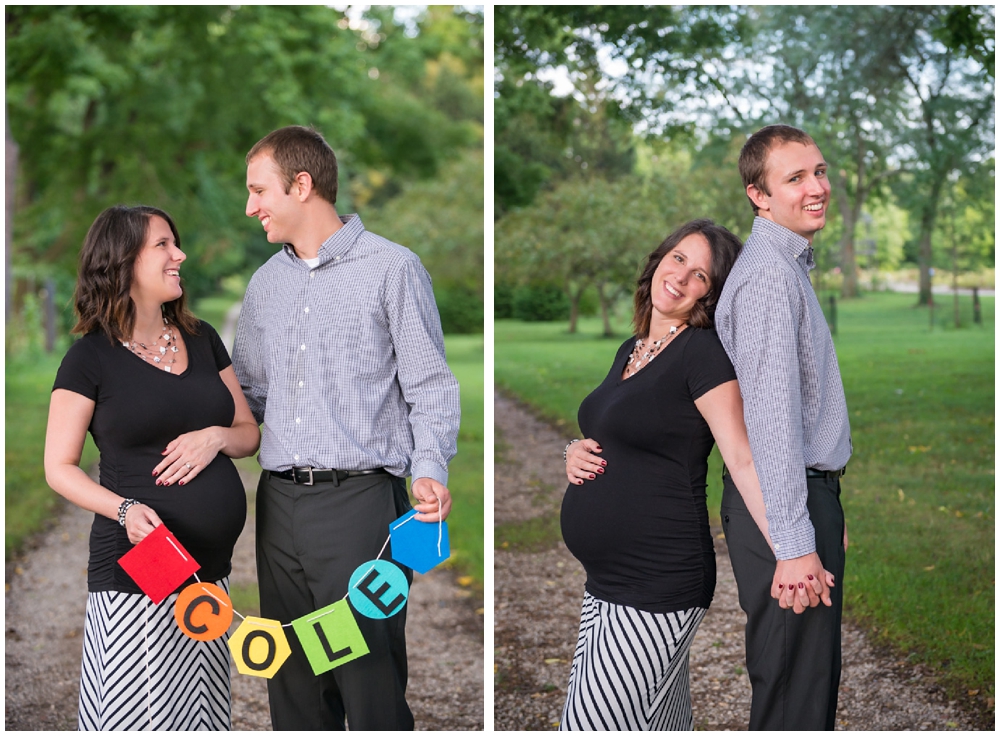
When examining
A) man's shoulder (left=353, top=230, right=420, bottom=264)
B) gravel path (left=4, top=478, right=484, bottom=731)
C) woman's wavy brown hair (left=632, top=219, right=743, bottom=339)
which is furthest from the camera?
gravel path (left=4, top=478, right=484, bottom=731)

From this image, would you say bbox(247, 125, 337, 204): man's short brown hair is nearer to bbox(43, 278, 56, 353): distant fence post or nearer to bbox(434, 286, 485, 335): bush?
bbox(43, 278, 56, 353): distant fence post

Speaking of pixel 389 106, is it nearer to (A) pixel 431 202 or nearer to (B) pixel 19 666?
(A) pixel 431 202

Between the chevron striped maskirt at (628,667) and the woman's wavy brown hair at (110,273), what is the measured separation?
4.25 feet

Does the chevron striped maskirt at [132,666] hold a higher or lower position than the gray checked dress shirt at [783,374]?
lower

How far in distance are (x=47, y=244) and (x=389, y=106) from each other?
18.9 feet

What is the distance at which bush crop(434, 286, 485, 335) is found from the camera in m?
19.2

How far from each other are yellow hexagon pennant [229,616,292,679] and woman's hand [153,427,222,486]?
0.37 metres

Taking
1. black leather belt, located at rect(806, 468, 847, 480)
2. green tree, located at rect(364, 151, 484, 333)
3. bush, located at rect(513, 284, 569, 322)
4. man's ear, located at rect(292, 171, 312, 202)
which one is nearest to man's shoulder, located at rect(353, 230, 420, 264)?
man's ear, located at rect(292, 171, 312, 202)

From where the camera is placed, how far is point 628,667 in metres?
2.17

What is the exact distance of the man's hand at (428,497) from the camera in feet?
7.30

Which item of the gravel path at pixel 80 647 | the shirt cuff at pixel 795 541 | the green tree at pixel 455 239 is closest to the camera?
the shirt cuff at pixel 795 541

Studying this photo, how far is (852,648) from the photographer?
423 centimetres

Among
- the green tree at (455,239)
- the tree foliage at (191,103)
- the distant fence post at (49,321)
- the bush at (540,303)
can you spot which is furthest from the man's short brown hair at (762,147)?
the green tree at (455,239)

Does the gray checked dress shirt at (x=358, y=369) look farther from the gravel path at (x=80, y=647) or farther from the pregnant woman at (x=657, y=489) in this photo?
the gravel path at (x=80, y=647)
